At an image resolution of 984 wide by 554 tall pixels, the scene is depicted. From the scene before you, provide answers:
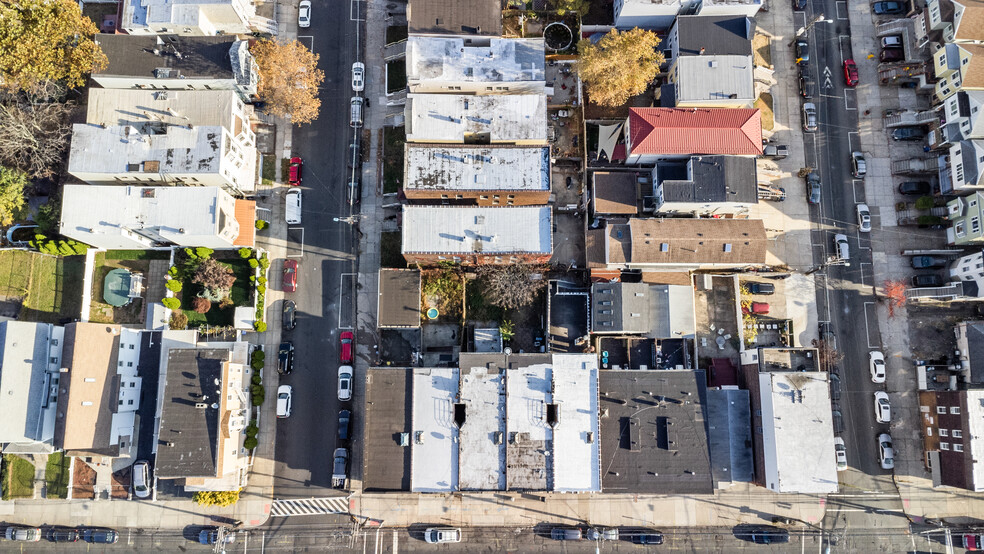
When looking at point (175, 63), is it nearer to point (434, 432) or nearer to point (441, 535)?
point (434, 432)

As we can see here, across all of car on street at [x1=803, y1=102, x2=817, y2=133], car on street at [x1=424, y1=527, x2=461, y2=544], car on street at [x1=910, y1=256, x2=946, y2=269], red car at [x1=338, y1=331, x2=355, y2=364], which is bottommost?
car on street at [x1=424, y1=527, x2=461, y2=544]

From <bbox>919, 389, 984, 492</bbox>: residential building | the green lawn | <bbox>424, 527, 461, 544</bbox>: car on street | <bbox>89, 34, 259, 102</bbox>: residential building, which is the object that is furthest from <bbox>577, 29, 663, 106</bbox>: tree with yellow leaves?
the green lawn

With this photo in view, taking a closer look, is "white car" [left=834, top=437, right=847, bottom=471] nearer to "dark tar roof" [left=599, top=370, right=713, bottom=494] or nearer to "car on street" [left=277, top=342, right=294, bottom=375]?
"dark tar roof" [left=599, top=370, right=713, bottom=494]

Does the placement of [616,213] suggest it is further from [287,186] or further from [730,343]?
[287,186]

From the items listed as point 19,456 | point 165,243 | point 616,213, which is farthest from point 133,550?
point 616,213

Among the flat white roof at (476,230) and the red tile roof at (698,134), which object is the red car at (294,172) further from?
the red tile roof at (698,134)

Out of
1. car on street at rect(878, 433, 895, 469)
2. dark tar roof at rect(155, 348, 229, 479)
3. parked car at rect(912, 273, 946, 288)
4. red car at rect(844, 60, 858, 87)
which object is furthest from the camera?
red car at rect(844, 60, 858, 87)

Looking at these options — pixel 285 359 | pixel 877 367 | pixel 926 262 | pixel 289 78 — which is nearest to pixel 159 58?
pixel 289 78

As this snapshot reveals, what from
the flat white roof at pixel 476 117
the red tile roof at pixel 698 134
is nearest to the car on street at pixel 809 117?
the red tile roof at pixel 698 134
